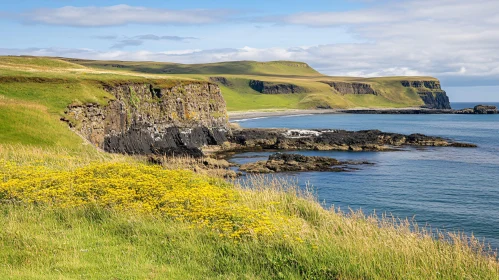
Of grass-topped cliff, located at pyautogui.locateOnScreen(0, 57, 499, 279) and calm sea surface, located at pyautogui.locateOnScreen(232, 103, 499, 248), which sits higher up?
grass-topped cliff, located at pyautogui.locateOnScreen(0, 57, 499, 279)

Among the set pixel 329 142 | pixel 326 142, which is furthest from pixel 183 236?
pixel 329 142

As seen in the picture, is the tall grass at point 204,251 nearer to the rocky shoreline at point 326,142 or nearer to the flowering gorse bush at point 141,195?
the flowering gorse bush at point 141,195

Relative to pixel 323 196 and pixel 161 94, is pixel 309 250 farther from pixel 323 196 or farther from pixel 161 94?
pixel 161 94

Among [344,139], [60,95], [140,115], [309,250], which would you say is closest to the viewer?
[309,250]

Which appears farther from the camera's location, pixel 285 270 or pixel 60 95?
pixel 60 95

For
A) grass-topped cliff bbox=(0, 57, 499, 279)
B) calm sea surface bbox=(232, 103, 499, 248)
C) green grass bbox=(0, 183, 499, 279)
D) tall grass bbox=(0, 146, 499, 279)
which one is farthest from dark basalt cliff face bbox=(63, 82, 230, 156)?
green grass bbox=(0, 183, 499, 279)

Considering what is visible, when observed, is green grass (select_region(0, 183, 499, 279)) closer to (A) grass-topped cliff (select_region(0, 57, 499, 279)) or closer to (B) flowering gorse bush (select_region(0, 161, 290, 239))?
(A) grass-topped cliff (select_region(0, 57, 499, 279))

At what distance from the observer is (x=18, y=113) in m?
40.0

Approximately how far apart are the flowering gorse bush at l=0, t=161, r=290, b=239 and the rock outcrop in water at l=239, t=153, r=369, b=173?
3451 cm

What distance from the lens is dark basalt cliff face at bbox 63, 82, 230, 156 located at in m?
51.8

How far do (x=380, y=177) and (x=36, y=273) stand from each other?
44.2 m

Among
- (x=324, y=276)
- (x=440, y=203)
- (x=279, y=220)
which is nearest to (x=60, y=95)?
(x=440, y=203)

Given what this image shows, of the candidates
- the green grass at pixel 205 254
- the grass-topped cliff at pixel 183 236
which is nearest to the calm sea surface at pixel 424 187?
the grass-topped cliff at pixel 183 236

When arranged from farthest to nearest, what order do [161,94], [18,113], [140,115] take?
[161,94] → [140,115] → [18,113]
